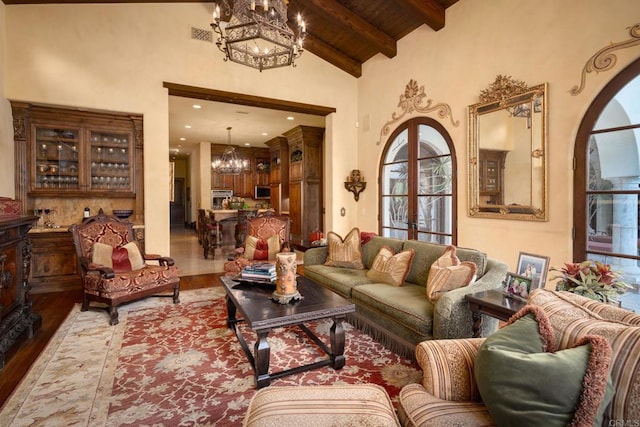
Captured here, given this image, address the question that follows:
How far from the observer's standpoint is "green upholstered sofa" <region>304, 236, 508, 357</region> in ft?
7.59

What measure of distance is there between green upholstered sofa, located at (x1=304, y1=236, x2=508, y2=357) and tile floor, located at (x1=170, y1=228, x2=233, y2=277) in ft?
9.81

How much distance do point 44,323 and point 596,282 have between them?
4.65 meters

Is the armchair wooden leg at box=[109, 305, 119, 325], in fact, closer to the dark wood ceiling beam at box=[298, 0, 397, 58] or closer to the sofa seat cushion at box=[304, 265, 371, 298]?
the sofa seat cushion at box=[304, 265, 371, 298]

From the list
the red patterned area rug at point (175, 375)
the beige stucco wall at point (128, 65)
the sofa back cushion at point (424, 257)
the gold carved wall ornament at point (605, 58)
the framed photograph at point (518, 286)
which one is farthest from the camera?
the beige stucco wall at point (128, 65)

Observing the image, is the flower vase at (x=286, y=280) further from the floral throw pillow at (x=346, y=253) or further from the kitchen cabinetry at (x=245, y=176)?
the kitchen cabinetry at (x=245, y=176)

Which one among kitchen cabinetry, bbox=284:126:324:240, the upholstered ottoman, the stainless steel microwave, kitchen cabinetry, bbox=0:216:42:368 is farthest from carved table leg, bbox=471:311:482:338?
the stainless steel microwave

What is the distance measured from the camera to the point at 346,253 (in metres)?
3.96

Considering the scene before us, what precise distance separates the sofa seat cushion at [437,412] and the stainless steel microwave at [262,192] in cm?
1000

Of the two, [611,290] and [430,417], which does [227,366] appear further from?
[611,290]

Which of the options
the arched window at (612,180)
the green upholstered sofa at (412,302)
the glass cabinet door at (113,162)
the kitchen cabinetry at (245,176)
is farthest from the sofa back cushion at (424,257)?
the kitchen cabinetry at (245,176)

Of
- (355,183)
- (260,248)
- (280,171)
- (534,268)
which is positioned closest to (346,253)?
(260,248)

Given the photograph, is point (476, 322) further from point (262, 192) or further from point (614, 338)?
point (262, 192)

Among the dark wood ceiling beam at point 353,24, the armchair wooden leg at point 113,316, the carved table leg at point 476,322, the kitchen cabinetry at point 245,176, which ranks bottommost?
the armchair wooden leg at point 113,316

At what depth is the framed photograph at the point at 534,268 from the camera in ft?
7.09
